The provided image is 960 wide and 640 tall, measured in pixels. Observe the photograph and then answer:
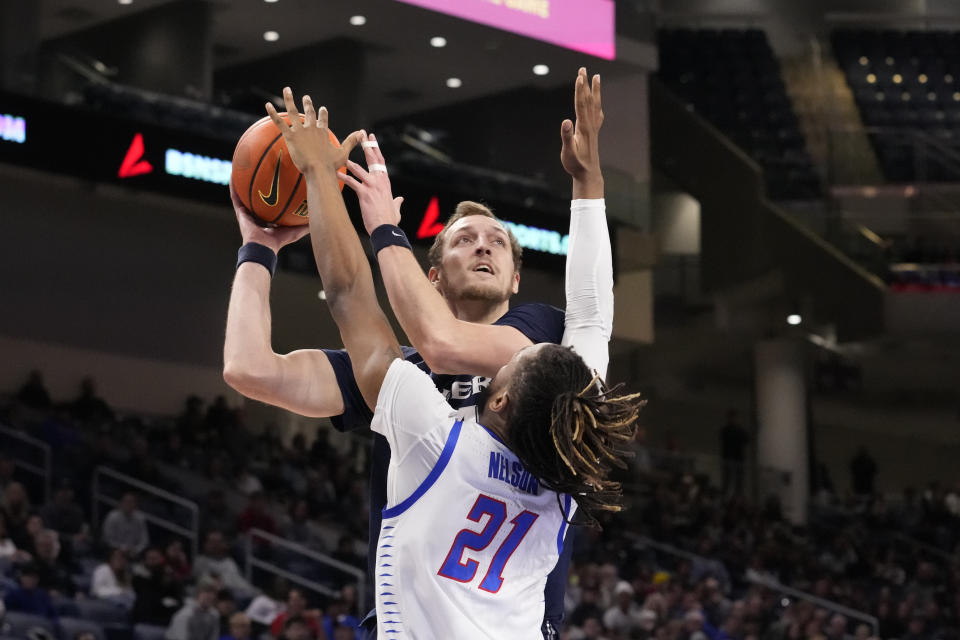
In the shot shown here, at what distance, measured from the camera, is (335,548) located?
1370cm

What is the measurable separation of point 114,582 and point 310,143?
8314 mm

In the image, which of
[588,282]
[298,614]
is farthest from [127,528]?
[588,282]

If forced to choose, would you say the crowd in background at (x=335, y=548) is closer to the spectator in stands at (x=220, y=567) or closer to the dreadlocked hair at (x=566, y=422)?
the spectator in stands at (x=220, y=567)

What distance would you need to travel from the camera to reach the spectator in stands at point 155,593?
423 inches

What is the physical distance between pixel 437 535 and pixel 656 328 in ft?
65.4

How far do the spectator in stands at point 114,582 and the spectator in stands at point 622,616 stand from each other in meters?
4.14

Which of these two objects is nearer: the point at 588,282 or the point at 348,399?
the point at 588,282

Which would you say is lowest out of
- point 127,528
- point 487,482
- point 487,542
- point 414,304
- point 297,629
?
point 297,629

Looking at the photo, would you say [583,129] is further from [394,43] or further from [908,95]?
[908,95]

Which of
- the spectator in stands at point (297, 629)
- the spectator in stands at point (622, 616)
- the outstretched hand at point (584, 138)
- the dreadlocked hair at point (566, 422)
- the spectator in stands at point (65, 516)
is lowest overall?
the spectator in stands at point (622, 616)

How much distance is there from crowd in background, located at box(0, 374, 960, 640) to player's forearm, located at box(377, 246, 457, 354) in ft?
25.0

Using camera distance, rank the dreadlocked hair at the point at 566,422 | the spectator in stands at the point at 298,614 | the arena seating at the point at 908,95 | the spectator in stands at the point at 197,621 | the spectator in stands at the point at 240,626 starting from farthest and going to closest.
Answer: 1. the arena seating at the point at 908,95
2. the spectator in stands at the point at 298,614
3. the spectator in stands at the point at 197,621
4. the spectator in stands at the point at 240,626
5. the dreadlocked hair at the point at 566,422

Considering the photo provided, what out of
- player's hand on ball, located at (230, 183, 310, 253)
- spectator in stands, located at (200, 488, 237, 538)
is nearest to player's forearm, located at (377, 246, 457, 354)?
player's hand on ball, located at (230, 183, 310, 253)

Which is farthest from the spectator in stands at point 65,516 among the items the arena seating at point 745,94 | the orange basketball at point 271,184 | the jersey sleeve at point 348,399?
the arena seating at point 745,94
